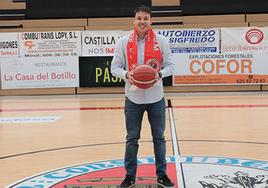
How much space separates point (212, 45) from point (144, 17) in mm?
11055

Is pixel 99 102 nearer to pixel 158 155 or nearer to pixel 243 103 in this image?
pixel 243 103

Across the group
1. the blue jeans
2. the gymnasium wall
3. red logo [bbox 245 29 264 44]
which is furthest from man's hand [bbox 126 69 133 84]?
red logo [bbox 245 29 264 44]

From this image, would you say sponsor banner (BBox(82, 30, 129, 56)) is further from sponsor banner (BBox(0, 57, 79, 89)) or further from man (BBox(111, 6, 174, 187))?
man (BBox(111, 6, 174, 187))

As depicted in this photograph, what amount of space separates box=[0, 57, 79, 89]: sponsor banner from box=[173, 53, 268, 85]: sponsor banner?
138 inches

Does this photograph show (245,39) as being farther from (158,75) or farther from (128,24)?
(158,75)

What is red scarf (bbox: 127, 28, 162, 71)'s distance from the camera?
491 centimetres

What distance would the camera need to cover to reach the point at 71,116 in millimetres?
11133

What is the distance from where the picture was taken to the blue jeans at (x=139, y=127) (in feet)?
16.4

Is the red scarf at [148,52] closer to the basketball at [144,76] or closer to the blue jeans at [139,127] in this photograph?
the basketball at [144,76]

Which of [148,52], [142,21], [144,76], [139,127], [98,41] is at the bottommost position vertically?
[139,127]

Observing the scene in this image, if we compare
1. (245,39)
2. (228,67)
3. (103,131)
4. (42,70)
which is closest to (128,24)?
(42,70)

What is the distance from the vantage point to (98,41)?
15938mm

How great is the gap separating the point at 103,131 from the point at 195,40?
24.7 feet

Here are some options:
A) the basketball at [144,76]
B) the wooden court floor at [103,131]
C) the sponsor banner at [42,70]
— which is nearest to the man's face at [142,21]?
the basketball at [144,76]
